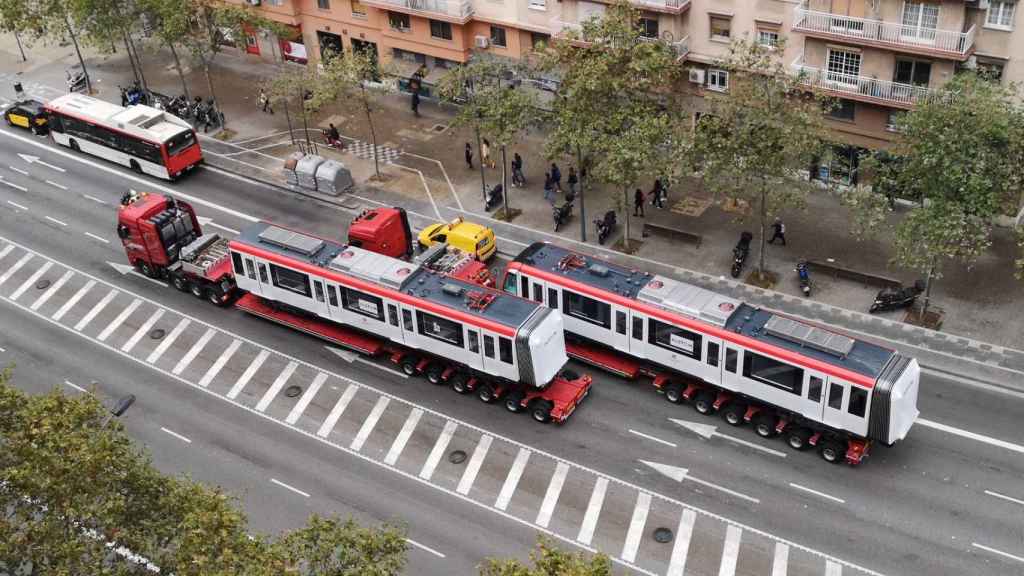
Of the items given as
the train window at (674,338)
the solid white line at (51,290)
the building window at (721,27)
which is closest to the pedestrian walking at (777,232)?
the building window at (721,27)

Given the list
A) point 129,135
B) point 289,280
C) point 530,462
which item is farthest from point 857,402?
point 129,135

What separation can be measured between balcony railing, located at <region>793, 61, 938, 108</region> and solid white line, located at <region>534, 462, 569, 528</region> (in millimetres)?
23551

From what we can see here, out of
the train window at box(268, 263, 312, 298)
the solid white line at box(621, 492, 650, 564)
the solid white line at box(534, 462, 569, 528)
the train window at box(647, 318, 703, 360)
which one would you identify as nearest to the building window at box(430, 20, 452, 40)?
the train window at box(268, 263, 312, 298)

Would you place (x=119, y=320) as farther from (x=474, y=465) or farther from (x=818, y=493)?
(x=818, y=493)

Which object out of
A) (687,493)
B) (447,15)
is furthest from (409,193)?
(687,493)

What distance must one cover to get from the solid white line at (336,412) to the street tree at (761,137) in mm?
19497

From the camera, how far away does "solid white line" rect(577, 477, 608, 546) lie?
37.9 metres

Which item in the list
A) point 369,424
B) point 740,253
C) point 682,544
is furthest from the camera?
point 740,253

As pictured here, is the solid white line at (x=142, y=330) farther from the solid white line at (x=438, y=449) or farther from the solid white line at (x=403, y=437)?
the solid white line at (x=438, y=449)

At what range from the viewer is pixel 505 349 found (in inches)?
1649

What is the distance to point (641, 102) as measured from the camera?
51.5m

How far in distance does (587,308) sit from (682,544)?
1135 cm

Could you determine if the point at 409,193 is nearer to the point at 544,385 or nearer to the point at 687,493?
the point at 544,385

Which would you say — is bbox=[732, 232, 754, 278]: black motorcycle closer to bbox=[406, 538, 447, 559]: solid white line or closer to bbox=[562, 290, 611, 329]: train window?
bbox=[562, 290, 611, 329]: train window
